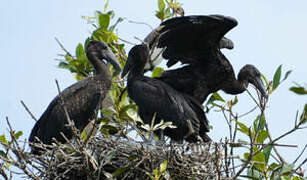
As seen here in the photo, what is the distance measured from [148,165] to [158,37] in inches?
64.7

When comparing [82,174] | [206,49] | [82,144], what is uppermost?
[206,49]

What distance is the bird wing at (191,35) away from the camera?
641 centimetres

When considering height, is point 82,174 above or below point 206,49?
below

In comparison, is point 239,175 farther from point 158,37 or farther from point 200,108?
point 158,37

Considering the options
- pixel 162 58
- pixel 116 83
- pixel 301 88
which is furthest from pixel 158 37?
pixel 301 88

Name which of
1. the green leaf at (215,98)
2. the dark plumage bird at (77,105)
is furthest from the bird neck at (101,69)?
the green leaf at (215,98)

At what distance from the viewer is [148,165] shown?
18.2 feet

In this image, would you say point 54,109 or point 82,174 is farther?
point 54,109

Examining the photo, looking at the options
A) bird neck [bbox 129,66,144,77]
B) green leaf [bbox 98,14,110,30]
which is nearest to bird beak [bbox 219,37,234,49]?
bird neck [bbox 129,66,144,77]

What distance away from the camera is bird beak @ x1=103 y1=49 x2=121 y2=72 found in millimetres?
6984

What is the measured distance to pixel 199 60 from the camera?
690 cm

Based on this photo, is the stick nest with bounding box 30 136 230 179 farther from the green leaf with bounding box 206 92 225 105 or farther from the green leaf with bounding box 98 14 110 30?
the green leaf with bounding box 98 14 110 30

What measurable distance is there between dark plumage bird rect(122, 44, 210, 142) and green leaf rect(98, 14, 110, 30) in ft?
2.04

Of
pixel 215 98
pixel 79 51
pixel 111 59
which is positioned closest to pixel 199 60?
pixel 215 98
